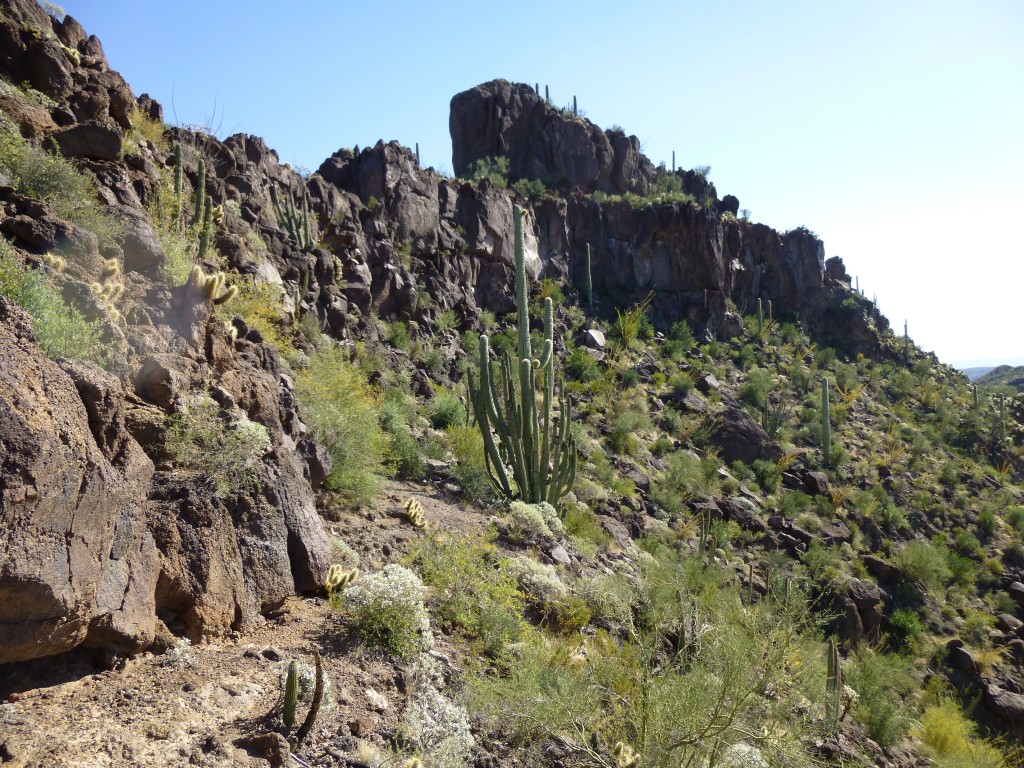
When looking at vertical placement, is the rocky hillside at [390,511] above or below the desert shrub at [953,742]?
above

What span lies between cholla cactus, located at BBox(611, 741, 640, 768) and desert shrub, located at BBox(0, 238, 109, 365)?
5.10m

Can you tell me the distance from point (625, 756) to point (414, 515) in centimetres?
433

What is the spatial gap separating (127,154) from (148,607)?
769 centimetres

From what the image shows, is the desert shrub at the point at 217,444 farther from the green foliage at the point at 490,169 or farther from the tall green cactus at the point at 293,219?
the green foliage at the point at 490,169

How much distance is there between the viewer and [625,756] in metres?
5.48

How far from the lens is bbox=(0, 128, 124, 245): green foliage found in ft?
20.9

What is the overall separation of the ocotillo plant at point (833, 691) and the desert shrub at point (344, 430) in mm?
6628

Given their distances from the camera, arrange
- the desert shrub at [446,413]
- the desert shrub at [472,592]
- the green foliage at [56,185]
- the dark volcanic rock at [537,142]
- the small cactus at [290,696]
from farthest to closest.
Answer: the dark volcanic rock at [537,142] → the desert shrub at [446,413] → the desert shrub at [472,592] → the green foliage at [56,185] → the small cactus at [290,696]

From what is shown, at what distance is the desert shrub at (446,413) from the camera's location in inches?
621

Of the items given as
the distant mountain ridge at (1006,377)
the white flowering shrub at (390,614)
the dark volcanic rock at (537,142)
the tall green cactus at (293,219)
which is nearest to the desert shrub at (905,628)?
the white flowering shrub at (390,614)

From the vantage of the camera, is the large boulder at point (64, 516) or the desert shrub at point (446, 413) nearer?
the large boulder at point (64, 516)

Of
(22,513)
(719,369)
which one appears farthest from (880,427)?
(22,513)

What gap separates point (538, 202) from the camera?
29766mm

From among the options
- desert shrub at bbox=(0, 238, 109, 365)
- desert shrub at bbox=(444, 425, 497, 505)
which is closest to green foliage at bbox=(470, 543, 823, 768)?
desert shrub at bbox=(0, 238, 109, 365)
